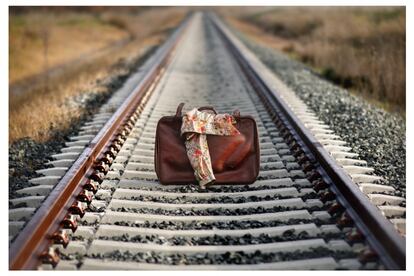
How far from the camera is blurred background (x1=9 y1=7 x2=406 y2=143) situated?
8414mm

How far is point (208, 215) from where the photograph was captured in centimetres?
406

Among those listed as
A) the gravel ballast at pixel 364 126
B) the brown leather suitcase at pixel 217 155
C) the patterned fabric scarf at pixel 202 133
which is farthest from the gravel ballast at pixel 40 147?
the gravel ballast at pixel 364 126

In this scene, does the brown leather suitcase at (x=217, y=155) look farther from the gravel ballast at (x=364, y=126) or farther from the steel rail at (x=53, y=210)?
the gravel ballast at (x=364, y=126)

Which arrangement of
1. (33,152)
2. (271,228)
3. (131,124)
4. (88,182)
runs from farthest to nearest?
1. (131,124)
2. (33,152)
3. (88,182)
4. (271,228)

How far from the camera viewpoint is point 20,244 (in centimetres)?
317

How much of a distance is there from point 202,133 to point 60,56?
66.5 ft

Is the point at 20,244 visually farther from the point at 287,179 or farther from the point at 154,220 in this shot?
the point at 287,179

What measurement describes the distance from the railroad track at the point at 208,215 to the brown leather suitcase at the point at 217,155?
0.11 m

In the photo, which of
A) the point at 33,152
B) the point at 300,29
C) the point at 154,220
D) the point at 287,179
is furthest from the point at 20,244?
the point at 300,29

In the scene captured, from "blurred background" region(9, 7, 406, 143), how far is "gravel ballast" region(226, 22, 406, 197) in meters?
1.11

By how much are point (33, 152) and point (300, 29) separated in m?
21.0

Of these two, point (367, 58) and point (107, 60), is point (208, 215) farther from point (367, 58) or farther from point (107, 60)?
point (107, 60)

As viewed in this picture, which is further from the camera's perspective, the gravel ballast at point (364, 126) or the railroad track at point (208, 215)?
the gravel ballast at point (364, 126)

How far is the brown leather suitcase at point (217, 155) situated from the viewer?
472 centimetres
